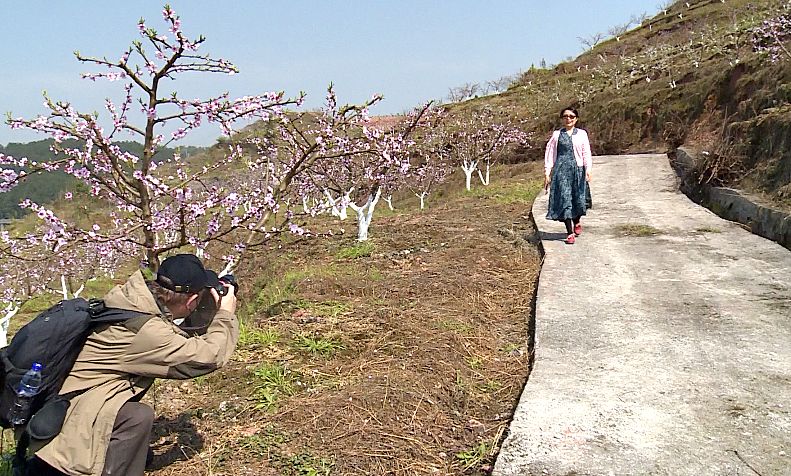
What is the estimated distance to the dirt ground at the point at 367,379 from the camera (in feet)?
9.56

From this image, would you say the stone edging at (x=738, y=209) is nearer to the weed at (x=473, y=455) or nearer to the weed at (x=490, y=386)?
the weed at (x=490, y=386)

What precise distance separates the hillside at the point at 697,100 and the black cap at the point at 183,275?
253 inches

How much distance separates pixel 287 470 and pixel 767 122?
26.7ft

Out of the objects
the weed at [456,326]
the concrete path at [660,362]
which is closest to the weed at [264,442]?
the concrete path at [660,362]

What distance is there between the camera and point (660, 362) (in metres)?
3.38

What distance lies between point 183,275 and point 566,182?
4.77 m

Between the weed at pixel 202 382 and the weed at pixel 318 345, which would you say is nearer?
the weed at pixel 202 382

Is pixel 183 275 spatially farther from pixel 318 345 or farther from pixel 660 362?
pixel 660 362

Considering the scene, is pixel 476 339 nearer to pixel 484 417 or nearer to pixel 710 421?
pixel 484 417

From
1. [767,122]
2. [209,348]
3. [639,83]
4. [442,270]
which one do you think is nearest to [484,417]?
[209,348]

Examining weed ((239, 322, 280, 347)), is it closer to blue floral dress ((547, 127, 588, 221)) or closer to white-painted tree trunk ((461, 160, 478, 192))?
blue floral dress ((547, 127, 588, 221))

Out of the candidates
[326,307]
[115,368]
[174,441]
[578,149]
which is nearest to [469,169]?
[578,149]

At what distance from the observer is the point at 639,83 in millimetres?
18094

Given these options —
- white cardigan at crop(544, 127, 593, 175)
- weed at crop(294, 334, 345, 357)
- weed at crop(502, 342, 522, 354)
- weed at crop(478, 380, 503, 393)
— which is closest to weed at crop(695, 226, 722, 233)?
Result: white cardigan at crop(544, 127, 593, 175)
